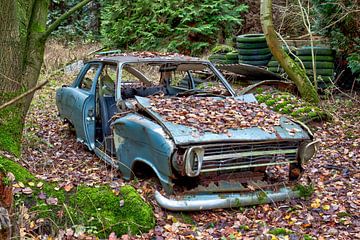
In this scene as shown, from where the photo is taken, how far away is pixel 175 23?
1692cm

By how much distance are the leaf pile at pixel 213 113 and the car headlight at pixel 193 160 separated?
359 mm

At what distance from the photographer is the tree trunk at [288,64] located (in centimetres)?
905

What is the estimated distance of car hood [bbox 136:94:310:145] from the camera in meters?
4.34

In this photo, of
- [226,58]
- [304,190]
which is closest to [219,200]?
[304,190]

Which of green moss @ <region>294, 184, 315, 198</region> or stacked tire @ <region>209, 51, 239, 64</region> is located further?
stacked tire @ <region>209, 51, 239, 64</region>

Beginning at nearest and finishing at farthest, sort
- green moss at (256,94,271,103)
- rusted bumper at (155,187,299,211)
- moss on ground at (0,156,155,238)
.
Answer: moss on ground at (0,156,155,238) → rusted bumper at (155,187,299,211) → green moss at (256,94,271,103)

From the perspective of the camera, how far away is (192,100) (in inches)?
215

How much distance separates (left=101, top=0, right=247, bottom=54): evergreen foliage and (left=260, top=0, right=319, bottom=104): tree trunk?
22.4 feet

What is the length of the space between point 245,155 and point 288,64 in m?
5.11

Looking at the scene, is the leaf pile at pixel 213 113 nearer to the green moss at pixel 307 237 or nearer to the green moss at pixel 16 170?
the green moss at pixel 307 237

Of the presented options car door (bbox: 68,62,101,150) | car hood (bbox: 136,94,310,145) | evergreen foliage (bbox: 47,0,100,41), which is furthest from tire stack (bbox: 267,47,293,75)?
evergreen foliage (bbox: 47,0,100,41)

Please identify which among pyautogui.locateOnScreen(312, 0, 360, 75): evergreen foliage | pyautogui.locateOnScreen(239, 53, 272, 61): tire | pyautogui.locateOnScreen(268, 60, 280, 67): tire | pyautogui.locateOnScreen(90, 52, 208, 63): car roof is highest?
pyautogui.locateOnScreen(312, 0, 360, 75): evergreen foliage

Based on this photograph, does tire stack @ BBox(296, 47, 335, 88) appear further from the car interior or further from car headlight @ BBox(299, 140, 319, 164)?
car headlight @ BBox(299, 140, 319, 164)

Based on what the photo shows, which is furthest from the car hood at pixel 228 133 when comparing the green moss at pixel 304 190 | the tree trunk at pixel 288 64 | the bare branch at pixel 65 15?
the tree trunk at pixel 288 64
